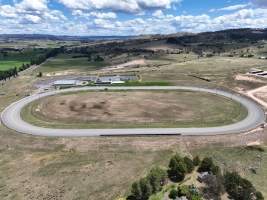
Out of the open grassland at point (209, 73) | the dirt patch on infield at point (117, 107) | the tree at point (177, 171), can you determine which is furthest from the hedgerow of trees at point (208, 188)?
the open grassland at point (209, 73)

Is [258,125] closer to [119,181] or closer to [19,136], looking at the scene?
[119,181]

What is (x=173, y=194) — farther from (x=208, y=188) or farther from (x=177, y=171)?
(x=177, y=171)

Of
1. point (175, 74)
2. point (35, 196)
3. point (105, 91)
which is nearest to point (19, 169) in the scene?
point (35, 196)

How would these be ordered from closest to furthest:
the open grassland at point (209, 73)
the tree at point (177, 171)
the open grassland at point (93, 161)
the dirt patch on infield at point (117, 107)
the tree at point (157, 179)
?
the tree at point (157, 179) < the open grassland at point (93, 161) < the tree at point (177, 171) < the dirt patch on infield at point (117, 107) < the open grassland at point (209, 73)

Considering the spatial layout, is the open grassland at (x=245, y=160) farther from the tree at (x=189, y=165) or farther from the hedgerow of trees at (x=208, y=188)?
the tree at (x=189, y=165)

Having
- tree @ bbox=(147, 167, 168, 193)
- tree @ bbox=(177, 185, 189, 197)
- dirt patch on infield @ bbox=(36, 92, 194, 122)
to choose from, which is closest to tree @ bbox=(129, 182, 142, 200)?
tree @ bbox=(147, 167, 168, 193)

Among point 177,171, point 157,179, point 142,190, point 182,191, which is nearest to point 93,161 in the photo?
point 177,171

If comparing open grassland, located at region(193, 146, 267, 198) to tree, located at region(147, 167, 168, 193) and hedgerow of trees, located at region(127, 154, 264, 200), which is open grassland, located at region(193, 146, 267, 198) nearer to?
hedgerow of trees, located at region(127, 154, 264, 200)
